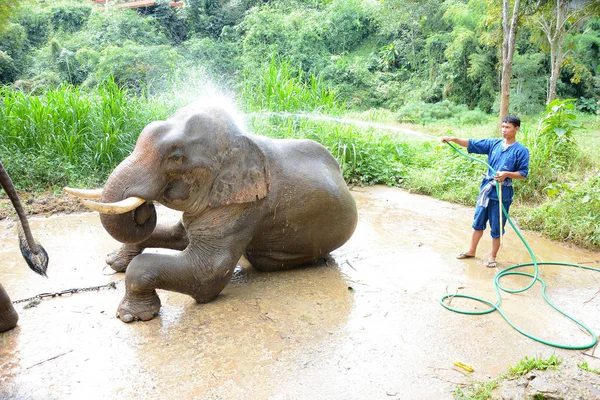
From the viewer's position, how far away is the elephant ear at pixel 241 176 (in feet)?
12.3

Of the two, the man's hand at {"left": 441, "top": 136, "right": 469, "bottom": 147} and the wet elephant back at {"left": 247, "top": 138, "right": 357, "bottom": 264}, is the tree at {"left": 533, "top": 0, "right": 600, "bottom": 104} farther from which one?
the wet elephant back at {"left": 247, "top": 138, "right": 357, "bottom": 264}

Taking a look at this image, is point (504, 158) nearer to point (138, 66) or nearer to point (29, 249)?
point (29, 249)

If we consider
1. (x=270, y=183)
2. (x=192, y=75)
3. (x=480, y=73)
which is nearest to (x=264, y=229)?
(x=270, y=183)

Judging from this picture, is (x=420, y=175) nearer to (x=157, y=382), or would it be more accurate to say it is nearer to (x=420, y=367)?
(x=420, y=367)

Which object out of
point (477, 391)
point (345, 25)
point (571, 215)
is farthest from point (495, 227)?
point (345, 25)

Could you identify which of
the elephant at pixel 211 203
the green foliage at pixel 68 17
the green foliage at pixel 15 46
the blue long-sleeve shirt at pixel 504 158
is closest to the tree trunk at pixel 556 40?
the blue long-sleeve shirt at pixel 504 158

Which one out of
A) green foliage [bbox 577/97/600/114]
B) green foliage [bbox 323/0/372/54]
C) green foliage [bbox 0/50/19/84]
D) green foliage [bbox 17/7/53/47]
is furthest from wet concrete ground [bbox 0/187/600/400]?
green foliage [bbox 17/7/53/47]

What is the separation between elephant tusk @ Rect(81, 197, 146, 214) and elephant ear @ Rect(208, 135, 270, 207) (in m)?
0.64

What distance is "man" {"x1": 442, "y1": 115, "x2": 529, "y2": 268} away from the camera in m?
4.59

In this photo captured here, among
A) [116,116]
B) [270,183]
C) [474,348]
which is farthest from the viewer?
[116,116]

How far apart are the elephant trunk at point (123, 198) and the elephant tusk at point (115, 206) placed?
0.27ft

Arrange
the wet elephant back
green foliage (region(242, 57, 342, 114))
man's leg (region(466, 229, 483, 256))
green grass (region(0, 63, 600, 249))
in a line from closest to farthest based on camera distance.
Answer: the wet elephant back
man's leg (region(466, 229, 483, 256))
green grass (region(0, 63, 600, 249))
green foliage (region(242, 57, 342, 114))

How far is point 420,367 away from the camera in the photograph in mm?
3102

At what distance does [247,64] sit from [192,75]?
2.87 metres
